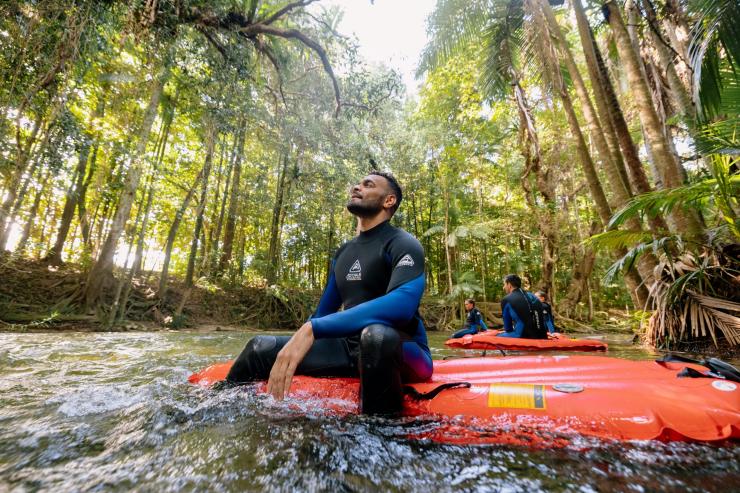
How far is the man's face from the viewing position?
2.33m

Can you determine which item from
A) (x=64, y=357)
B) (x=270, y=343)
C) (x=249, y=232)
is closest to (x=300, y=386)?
(x=270, y=343)

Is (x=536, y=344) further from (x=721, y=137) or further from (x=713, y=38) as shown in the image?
(x=713, y=38)

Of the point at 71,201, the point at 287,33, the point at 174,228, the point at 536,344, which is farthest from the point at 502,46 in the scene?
the point at 71,201

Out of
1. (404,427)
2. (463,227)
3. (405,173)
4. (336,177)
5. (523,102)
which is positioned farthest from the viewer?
(405,173)

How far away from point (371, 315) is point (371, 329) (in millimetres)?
111

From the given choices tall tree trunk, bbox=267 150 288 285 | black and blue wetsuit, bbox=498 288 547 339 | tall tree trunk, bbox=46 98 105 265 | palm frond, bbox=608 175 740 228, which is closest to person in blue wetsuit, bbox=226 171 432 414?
palm frond, bbox=608 175 740 228

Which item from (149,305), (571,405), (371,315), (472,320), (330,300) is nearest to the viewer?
(571,405)

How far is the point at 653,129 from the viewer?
4914 millimetres

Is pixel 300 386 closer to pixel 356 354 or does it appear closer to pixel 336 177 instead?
pixel 356 354

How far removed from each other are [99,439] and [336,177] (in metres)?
9.11

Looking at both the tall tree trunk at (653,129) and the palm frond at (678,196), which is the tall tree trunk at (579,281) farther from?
the palm frond at (678,196)

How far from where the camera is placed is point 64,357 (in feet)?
11.7

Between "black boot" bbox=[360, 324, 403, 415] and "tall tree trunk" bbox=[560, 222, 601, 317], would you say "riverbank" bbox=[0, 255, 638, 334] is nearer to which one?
"tall tree trunk" bbox=[560, 222, 601, 317]

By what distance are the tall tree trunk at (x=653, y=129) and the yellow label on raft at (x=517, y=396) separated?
13.7ft
